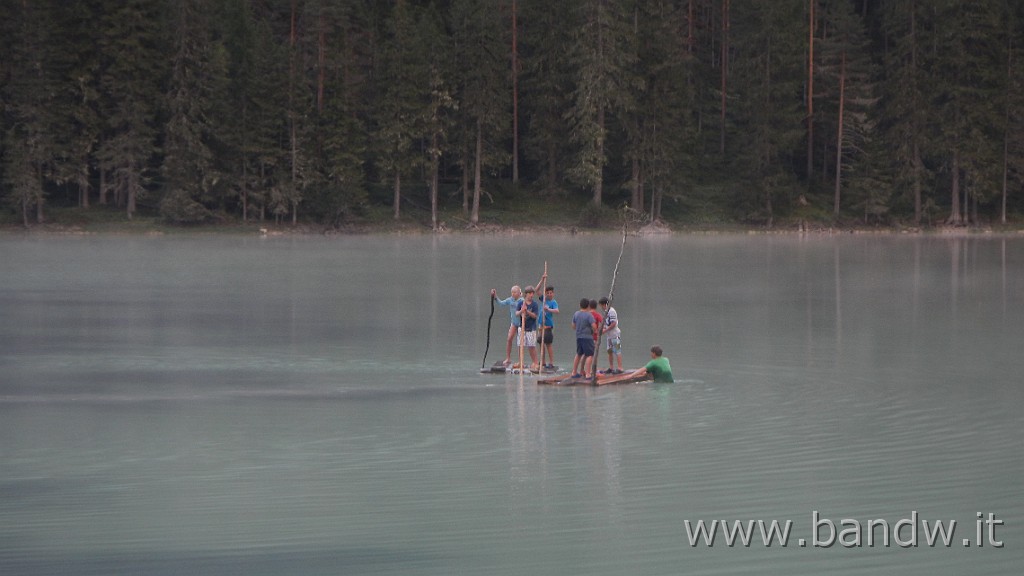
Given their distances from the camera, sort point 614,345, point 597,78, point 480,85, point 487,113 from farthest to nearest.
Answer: point 480,85 → point 487,113 → point 597,78 → point 614,345

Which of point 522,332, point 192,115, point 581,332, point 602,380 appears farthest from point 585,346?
point 192,115

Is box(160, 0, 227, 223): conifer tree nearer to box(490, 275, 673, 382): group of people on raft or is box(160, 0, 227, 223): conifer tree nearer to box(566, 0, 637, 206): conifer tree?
box(566, 0, 637, 206): conifer tree

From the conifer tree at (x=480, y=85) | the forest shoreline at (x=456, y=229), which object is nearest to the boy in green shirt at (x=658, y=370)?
the forest shoreline at (x=456, y=229)

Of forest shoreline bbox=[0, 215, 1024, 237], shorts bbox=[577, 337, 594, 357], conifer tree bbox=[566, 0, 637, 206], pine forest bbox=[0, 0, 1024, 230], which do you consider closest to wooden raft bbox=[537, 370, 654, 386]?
shorts bbox=[577, 337, 594, 357]

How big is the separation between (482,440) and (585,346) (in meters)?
4.79

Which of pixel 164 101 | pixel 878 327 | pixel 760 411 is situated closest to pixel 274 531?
pixel 760 411

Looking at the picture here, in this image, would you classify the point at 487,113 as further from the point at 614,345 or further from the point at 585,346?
the point at 585,346

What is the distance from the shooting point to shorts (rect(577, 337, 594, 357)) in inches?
778

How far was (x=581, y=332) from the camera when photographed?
19.8 metres

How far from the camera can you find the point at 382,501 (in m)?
12.3

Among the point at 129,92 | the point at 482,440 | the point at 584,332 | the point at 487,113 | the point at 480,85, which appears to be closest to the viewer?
the point at 482,440

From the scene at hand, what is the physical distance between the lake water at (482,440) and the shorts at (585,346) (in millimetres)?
686

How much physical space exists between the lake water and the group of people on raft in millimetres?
428

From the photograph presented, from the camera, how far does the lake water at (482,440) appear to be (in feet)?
35.6
